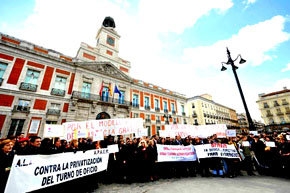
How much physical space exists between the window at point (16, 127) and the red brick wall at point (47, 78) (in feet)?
13.0

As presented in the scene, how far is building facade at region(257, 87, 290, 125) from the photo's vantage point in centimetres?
3616

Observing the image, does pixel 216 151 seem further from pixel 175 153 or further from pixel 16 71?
pixel 16 71

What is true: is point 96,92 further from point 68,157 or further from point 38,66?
point 68,157

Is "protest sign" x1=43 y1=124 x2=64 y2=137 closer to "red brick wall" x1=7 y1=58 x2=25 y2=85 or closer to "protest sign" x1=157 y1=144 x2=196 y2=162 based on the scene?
"protest sign" x1=157 y1=144 x2=196 y2=162

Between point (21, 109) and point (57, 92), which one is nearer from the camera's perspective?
point (21, 109)

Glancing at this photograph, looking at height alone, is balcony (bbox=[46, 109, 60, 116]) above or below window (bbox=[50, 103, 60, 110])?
below

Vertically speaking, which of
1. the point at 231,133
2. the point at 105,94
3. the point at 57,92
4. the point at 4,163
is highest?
the point at 105,94

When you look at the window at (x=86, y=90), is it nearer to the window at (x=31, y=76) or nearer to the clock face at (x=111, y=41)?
the window at (x=31, y=76)

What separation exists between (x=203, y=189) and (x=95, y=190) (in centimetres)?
350

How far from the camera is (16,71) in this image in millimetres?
12852

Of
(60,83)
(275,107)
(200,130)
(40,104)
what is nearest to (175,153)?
(200,130)

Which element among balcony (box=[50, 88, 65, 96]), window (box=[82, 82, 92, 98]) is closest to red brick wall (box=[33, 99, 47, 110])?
balcony (box=[50, 88, 65, 96])

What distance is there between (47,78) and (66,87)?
214cm

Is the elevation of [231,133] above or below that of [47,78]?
below
